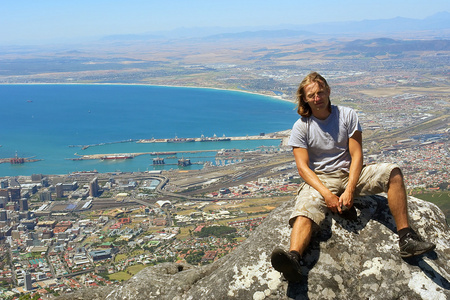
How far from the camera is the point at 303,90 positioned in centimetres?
489

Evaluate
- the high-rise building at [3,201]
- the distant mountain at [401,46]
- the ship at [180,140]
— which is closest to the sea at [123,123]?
the ship at [180,140]

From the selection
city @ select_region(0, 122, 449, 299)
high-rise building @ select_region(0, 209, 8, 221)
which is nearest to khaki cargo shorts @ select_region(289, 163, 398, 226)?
city @ select_region(0, 122, 449, 299)

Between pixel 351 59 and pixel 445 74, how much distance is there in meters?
49.0

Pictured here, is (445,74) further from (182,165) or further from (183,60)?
(183,60)

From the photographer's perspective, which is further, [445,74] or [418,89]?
[445,74]

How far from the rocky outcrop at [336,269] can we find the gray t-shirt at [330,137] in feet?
1.39

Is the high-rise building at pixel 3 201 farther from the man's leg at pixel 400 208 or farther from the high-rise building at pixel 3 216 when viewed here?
the man's leg at pixel 400 208

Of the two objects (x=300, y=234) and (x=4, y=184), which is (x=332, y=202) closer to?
(x=300, y=234)

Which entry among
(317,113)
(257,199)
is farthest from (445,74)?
(317,113)

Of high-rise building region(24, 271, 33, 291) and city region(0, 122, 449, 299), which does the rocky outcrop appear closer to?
city region(0, 122, 449, 299)

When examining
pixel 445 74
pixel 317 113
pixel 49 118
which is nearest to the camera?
pixel 317 113

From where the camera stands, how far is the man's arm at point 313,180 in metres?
4.42

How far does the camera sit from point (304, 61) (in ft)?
525

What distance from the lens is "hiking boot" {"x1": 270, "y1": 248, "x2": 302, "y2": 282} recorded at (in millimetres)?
3859
